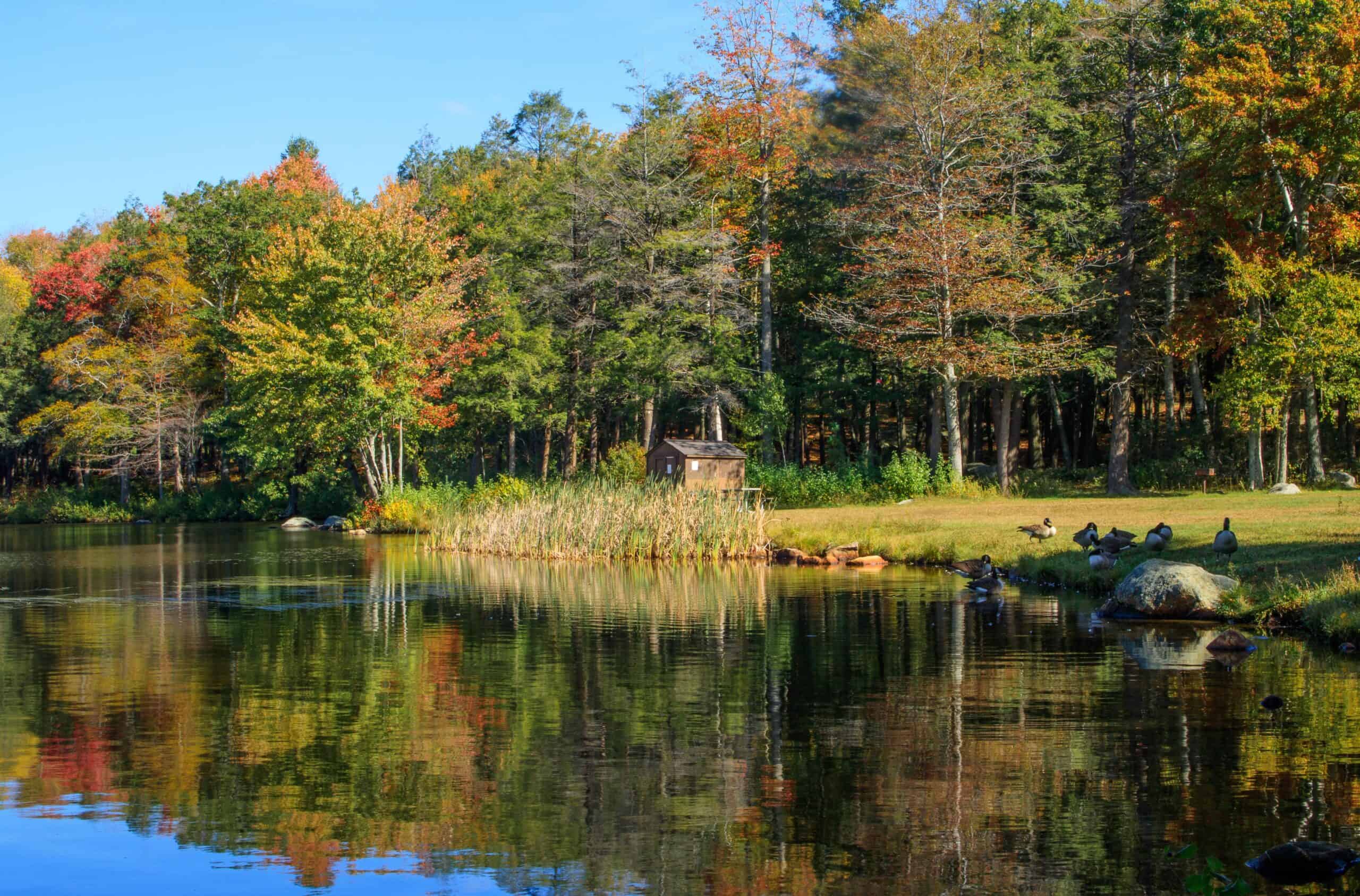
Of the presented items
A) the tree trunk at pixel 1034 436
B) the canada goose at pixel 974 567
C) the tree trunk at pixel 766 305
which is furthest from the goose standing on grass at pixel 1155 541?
the tree trunk at pixel 1034 436

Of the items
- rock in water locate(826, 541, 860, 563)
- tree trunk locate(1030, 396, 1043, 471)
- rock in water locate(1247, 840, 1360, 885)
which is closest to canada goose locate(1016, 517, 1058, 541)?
rock in water locate(826, 541, 860, 563)

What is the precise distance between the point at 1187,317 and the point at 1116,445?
4990 mm

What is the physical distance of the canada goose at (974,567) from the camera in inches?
990

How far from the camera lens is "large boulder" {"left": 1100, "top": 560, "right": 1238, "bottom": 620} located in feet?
63.5

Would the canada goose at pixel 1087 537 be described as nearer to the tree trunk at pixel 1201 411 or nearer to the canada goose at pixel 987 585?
the canada goose at pixel 987 585

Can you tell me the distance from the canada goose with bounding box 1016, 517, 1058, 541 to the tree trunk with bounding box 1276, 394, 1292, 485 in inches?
553

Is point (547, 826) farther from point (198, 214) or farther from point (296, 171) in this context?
point (296, 171)

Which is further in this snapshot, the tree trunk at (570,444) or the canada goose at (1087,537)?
the tree trunk at (570,444)

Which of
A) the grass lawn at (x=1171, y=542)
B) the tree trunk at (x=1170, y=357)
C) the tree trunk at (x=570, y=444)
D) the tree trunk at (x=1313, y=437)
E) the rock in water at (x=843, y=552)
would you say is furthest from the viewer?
the tree trunk at (x=570, y=444)

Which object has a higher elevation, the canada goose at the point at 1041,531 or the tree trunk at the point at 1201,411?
the tree trunk at the point at 1201,411

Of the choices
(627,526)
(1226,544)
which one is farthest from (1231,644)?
(627,526)

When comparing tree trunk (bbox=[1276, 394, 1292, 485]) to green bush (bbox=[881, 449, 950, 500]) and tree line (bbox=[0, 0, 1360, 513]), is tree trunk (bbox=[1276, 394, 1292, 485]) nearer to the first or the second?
tree line (bbox=[0, 0, 1360, 513])

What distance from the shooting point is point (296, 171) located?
257 feet

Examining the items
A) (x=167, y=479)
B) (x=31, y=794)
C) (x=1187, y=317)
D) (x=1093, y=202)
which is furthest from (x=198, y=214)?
(x=31, y=794)
